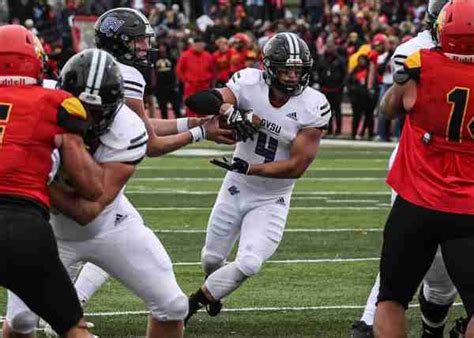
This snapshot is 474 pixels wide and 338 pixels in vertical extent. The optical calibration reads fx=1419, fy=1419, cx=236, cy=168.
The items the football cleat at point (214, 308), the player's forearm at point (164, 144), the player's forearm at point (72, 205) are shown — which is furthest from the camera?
the football cleat at point (214, 308)

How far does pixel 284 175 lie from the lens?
24.4 ft

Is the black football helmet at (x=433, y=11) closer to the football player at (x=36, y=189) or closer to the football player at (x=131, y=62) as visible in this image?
the football player at (x=131, y=62)

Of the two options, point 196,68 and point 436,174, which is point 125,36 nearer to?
point 436,174

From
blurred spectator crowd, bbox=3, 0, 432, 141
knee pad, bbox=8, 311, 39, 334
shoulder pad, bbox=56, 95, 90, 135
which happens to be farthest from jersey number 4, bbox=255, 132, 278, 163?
blurred spectator crowd, bbox=3, 0, 432, 141

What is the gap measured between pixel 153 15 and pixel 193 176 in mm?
11517

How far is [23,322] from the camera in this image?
18.2 feet

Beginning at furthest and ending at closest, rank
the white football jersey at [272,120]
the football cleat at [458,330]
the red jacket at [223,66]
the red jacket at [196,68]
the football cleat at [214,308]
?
the red jacket at [223,66] < the red jacket at [196,68] < the white football jersey at [272,120] < the football cleat at [214,308] < the football cleat at [458,330]

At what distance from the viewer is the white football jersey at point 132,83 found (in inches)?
267

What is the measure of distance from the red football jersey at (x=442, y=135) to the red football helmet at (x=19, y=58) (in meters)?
1.47

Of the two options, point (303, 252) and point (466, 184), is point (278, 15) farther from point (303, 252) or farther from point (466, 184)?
point (466, 184)

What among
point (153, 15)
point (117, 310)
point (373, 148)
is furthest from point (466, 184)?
point (153, 15)

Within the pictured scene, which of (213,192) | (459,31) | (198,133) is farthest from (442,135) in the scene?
(213,192)

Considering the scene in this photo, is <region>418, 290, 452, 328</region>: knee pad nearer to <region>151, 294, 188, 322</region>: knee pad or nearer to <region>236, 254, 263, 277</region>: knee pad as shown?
<region>236, 254, 263, 277</region>: knee pad

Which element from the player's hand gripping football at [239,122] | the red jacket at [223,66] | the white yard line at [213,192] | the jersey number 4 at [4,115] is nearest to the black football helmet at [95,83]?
the jersey number 4 at [4,115]
